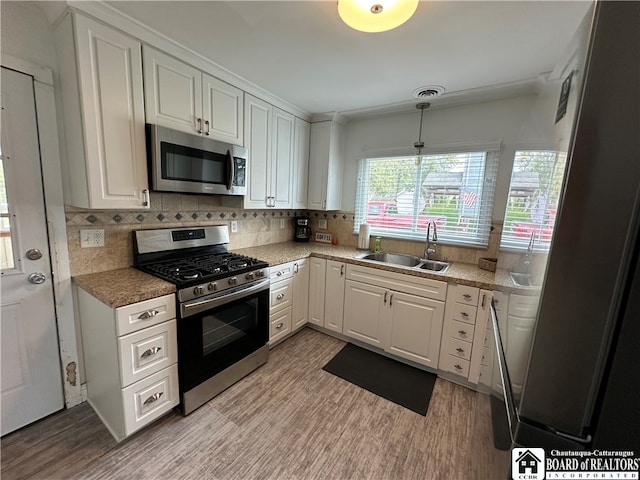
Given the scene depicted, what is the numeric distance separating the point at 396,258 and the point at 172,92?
2.39 m

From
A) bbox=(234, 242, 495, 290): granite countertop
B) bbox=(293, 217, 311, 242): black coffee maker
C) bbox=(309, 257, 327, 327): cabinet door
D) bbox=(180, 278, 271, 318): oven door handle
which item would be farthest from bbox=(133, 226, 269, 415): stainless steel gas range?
bbox=(293, 217, 311, 242): black coffee maker

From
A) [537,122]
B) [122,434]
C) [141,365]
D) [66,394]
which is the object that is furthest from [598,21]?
[66,394]

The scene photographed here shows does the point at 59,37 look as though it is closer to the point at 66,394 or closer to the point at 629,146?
the point at 66,394

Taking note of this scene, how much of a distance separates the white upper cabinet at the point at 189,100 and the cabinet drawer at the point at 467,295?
214cm

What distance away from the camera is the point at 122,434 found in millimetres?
1455

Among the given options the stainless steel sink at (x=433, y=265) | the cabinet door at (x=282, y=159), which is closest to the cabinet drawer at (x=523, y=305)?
the stainless steel sink at (x=433, y=265)

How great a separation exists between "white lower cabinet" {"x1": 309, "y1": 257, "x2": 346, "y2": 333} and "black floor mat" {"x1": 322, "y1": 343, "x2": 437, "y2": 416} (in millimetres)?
334

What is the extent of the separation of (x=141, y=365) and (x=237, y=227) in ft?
4.81

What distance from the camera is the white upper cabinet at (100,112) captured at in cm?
137

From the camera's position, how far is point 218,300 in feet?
5.70

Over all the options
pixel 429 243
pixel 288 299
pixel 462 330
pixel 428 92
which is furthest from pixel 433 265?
pixel 428 92

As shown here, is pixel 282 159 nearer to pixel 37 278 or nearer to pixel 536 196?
pixel 37 278

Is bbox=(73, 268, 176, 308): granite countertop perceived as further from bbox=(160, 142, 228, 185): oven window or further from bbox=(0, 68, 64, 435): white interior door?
bbox=(160, 142, 228, 185): oven window

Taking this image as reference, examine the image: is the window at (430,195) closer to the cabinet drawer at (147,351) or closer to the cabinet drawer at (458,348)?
the cabinet drawer at (458,348)
